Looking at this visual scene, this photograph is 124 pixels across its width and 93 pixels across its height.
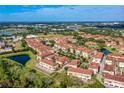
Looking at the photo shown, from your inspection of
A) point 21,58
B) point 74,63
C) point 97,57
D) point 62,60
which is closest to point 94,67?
point 97,57

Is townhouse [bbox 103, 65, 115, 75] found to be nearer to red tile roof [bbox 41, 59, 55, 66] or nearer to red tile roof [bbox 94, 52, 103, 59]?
red tile roof [bbox 94, 52, 103, 59]

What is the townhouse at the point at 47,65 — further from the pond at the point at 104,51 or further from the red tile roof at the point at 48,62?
the pond at the point at 104,51

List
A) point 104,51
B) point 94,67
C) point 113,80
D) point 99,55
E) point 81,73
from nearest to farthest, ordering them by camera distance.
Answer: point 113,80, point 81,73, point 94,67, point 99,55, point 104,51

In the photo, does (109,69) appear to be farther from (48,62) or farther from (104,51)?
(48,62)

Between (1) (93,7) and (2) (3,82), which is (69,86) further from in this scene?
(1) (93,7)

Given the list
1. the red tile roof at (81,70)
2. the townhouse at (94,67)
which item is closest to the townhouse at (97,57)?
the townhouse at (94,67)

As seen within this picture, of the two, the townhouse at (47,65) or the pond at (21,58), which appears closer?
the townhouse at (47,65)

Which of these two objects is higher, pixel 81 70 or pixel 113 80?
pixel 81 70

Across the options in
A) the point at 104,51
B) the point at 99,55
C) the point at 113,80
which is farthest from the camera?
the point at 104,51

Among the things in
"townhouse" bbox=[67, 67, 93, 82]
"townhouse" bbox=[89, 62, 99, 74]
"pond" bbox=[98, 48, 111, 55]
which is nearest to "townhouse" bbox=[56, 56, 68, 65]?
"townhouse" bbox=[67, 67, 93, 82]
